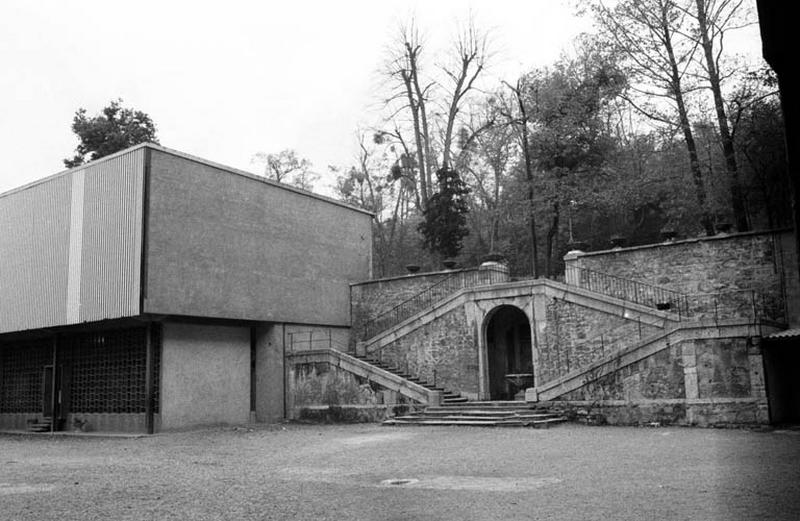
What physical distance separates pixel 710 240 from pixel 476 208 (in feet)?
69.8

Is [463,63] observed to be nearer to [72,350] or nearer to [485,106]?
[485,106]

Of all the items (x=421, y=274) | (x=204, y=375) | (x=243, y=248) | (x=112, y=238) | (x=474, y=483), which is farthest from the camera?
(x=421, y=274)

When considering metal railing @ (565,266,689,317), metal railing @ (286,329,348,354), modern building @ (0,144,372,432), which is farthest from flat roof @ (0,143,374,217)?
metal railing @ (565,266,689,317)

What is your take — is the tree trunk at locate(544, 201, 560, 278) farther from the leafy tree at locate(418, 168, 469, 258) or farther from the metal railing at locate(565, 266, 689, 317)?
the metal railing at locate(565, 266, 689, 317)

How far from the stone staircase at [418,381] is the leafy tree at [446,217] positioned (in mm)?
8313

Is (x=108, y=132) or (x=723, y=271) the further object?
(x=108, y=132)

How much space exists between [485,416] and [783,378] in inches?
304

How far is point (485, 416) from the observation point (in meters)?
19.7

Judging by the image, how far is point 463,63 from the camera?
125ft

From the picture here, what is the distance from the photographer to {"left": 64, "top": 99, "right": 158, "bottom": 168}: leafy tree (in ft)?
123

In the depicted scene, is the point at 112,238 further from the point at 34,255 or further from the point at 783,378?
the point at 783,378

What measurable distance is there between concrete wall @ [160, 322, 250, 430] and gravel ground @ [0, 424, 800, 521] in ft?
11.6

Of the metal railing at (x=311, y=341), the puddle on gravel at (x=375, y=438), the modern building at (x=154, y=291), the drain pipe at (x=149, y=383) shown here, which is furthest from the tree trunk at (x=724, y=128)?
the drain pipe at (x=149, y=383)

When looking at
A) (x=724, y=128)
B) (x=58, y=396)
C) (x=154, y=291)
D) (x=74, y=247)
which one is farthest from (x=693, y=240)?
(x=58, y=396)
